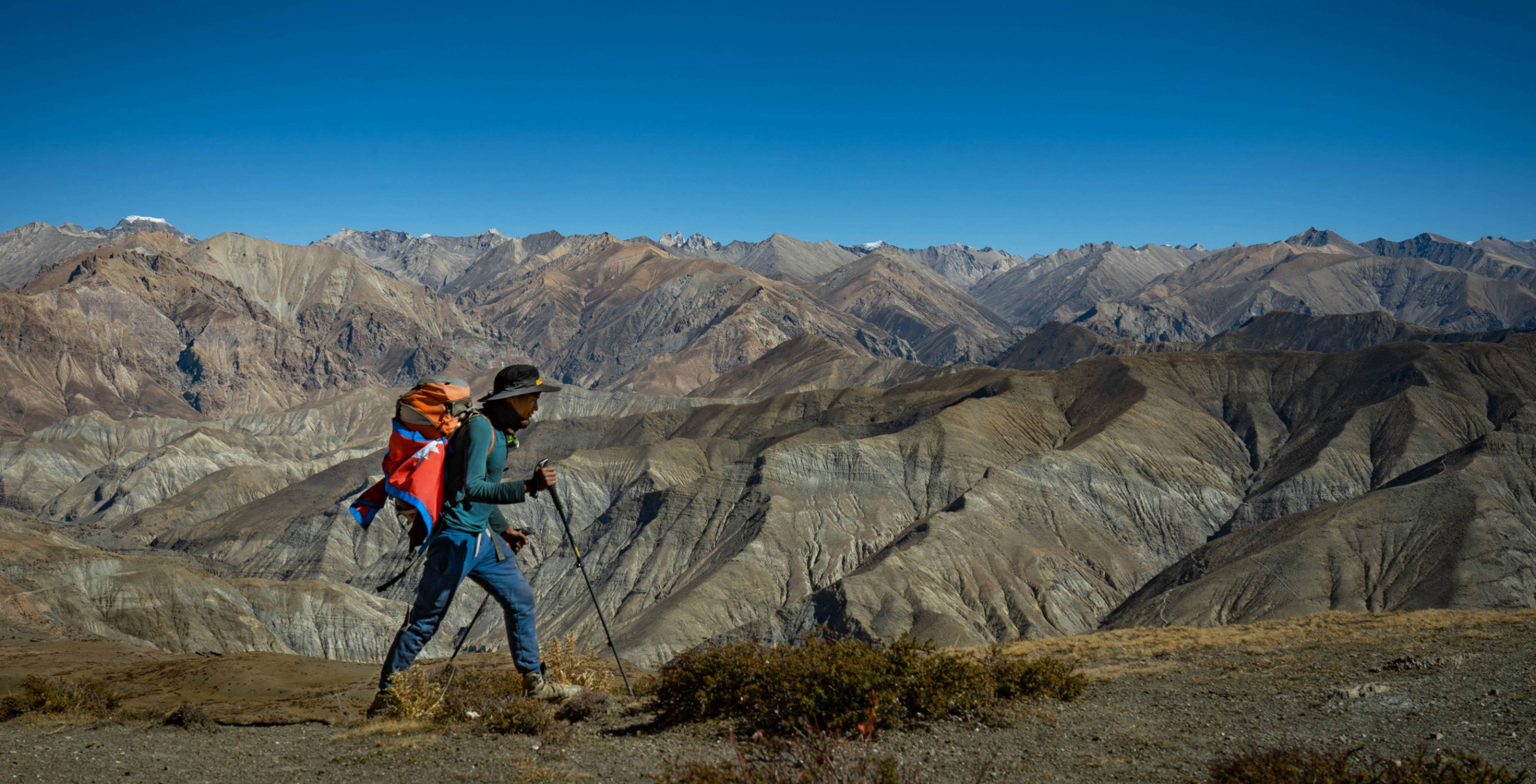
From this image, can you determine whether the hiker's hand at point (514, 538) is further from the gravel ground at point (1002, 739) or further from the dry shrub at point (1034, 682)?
the dry shrub at point (1034, 682)

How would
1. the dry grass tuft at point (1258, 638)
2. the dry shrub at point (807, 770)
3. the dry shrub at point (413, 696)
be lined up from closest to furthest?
the dry shrub at point (807, 770) < the dry shrub at point (413, 696) < the dry grass tuft at point (1258, 638)

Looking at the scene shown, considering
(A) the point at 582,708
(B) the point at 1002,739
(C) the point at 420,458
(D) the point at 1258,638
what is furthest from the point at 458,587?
(D) the point at 1258,638

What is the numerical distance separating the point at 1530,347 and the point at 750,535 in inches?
4837

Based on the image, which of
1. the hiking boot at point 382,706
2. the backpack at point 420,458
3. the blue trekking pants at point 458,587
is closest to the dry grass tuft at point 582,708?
the blue trekking pants at point 458,587

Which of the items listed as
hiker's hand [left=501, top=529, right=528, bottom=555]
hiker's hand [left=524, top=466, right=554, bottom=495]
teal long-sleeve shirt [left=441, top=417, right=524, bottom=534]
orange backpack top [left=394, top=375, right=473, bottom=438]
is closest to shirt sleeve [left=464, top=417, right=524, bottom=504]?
teal long-sleeve shirt [left=441, top=417, right=524, bottom=534]

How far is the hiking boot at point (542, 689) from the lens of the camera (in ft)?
33.8

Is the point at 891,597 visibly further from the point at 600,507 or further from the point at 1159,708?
the point at 1159,708

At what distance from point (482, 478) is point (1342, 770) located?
740 centimetres

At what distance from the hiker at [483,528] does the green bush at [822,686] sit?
168 centimetres

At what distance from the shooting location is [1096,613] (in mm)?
89688

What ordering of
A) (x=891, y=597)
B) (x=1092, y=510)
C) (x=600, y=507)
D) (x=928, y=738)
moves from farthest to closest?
(x=600, y=507) → (x=1092, y=510) → (x=891, y=597) → (x=928, y=738)

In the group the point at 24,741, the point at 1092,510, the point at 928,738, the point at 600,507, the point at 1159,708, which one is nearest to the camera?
the point at 928,738

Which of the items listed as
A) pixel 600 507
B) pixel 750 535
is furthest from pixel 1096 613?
pixel 600 507

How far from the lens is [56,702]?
12656 millimetres
